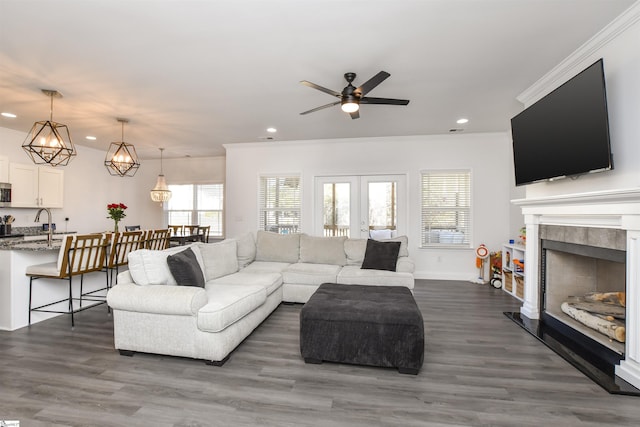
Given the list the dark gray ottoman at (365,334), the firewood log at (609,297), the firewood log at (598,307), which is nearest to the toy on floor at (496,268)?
the firewood log at (598,307)

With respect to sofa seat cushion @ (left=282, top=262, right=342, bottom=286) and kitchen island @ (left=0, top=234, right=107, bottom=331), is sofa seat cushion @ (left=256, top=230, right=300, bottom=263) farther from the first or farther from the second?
kitchen island @ (left=0, top=234, right=107, bottom=331)

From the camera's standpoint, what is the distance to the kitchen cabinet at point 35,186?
5.22 m

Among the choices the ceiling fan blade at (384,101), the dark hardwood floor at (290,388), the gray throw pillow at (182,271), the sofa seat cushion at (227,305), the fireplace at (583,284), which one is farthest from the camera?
the ceiling fan blade at (384,101)

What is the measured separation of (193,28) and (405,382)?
3.20 metres

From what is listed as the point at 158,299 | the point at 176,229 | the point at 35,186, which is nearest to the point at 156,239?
the point at 158,299

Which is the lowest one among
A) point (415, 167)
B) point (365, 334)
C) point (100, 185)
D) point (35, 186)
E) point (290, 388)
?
point (290, 388)

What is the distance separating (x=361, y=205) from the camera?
19.9ft

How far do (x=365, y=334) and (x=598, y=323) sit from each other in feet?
7.00

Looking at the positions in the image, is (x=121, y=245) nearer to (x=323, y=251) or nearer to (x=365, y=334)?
(x=323, y=251)

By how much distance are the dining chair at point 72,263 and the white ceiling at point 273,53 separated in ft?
5.88

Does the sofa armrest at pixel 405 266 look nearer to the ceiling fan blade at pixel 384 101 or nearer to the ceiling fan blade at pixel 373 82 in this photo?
the ceiling fan blade at pixel 384 101

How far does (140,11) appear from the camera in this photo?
225cm

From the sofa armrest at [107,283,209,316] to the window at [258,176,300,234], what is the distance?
3.86 m

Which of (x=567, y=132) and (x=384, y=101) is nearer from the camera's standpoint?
(x=567, y=132)
